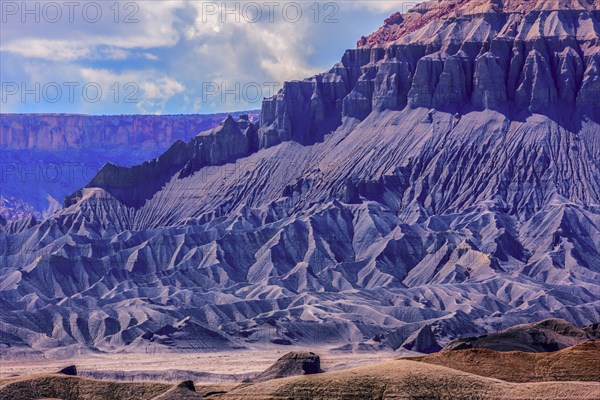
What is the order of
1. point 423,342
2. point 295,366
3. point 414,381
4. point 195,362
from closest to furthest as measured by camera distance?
point 414,381
point 295,366
point 195,362
point 423,342

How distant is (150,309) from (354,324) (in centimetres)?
2711

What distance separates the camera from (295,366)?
387 ft

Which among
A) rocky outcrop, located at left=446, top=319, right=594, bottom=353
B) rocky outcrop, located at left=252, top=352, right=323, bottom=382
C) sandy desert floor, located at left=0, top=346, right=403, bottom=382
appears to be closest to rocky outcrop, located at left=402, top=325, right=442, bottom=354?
sandy desert floor, located at left=0, top=346, right=403, bottom=382

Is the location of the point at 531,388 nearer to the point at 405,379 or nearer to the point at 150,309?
the point at 405,379

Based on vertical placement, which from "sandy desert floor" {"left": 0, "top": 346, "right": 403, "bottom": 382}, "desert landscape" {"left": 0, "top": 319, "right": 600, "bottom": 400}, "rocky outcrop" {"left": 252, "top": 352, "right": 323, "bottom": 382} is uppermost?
"sandy desert floor" {"left": 0, "top": 346, "right": 403, "bottom": 382}

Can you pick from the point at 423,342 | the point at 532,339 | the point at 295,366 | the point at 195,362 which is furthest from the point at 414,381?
the point at 423,342

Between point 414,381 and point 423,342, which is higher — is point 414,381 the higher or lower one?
the lower one

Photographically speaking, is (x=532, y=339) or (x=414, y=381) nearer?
(x=414, y=381)

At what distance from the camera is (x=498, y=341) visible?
392ft

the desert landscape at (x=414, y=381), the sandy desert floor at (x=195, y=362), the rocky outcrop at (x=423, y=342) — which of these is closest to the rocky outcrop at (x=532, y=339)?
the desert landscape at (x=414, y=381)

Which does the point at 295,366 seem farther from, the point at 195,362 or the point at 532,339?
the point at 195,362

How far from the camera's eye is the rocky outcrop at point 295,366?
379ft

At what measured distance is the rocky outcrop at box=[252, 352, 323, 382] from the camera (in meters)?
116

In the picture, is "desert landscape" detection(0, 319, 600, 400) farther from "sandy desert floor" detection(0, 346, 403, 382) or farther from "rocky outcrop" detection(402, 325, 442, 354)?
"rocky outcrop" detection(402, 325, 442, 354)
